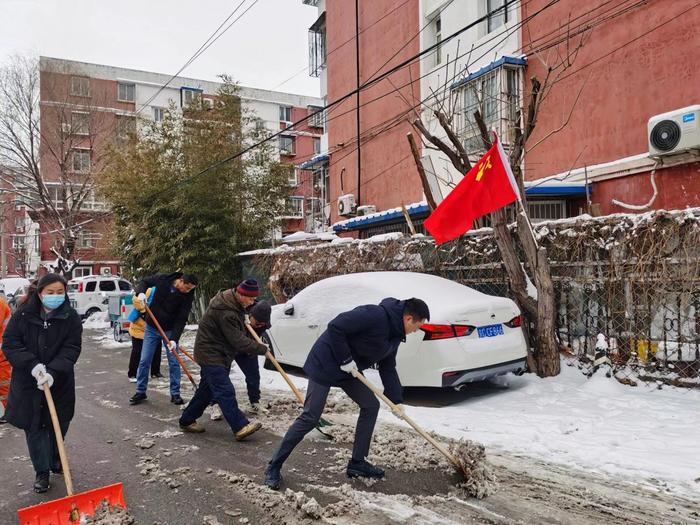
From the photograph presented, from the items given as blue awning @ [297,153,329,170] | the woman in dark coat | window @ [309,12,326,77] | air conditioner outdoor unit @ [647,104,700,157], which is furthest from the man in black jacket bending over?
window @ [309,12,326,77]

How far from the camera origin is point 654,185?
10328 mm

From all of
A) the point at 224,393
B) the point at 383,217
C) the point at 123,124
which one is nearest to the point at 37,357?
the point at 224,393

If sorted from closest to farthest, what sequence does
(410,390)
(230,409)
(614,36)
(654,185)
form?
(230,409) < (410,390) < (654,185) < (614,36)

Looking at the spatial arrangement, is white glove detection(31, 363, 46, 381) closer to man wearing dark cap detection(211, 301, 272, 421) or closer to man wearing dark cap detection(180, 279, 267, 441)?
man wearing dark cap detection(180, 279, 267, 441)

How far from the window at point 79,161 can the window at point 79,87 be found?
277cm

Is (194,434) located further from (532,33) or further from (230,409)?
(532,33)

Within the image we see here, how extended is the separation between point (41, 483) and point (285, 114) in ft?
153

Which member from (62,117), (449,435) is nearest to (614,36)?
(449,435)

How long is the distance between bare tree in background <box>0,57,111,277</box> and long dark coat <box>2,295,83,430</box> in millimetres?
22910

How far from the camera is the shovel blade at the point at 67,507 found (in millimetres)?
3262

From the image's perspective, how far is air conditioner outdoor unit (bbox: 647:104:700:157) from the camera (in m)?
9.24

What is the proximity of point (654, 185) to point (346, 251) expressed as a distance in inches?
234

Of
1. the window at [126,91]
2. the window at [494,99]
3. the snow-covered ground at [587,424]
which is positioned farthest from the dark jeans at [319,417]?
the window at [126,91]

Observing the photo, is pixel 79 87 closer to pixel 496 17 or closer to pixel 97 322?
pixel 97 322
